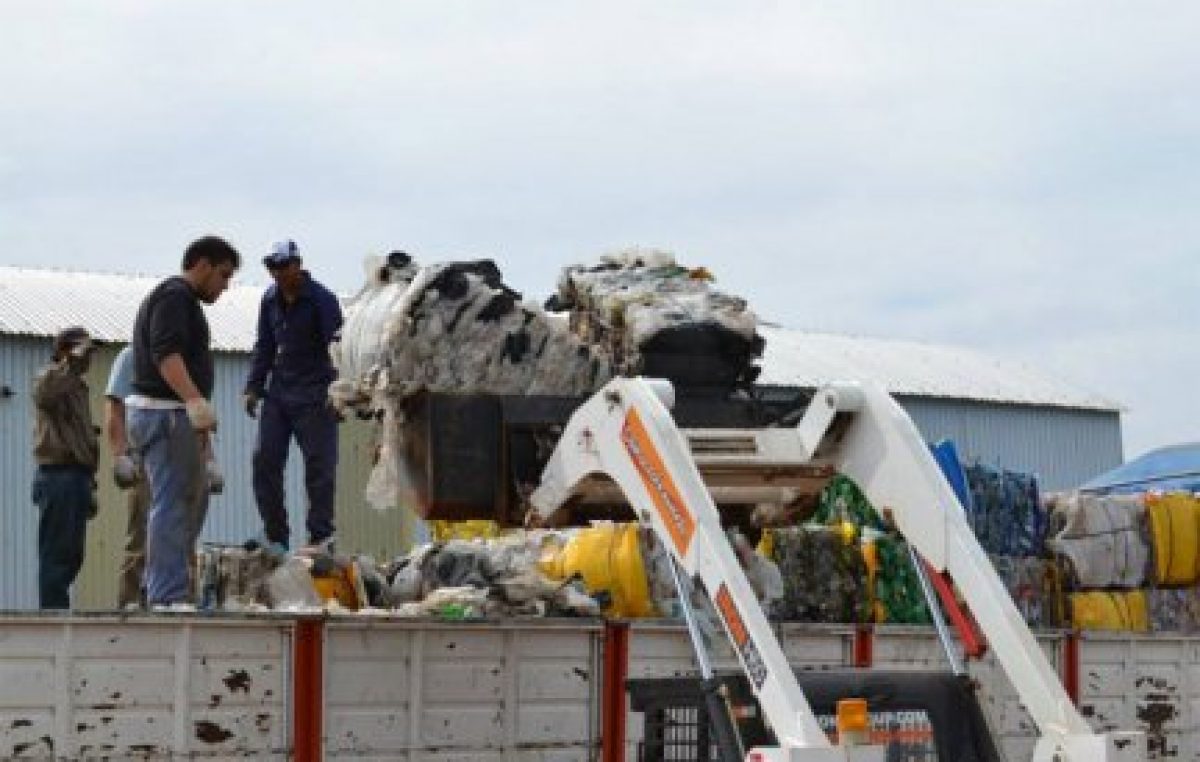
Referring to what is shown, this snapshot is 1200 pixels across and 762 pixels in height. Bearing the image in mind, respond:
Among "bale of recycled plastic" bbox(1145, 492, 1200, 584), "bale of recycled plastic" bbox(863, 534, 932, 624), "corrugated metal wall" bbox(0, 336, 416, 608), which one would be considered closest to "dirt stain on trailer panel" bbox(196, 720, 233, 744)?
"bale of recycled plastic" bbox(863, 534, 932, 624)

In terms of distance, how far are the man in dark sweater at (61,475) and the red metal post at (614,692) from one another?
13.1 feet

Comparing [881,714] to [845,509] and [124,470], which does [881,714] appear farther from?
[845,509]

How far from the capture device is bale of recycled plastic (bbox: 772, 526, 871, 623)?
1500 centimetres

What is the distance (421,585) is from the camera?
11102 millimetres

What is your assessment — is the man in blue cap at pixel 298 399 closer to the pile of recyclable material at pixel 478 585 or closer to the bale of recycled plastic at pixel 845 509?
the pile of recyclable material at pixel 478 585

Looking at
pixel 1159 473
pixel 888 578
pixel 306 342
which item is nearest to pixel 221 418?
pixel 1159 473

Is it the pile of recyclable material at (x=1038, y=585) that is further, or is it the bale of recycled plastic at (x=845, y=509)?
the pile of recyclable material at (x=1038, y=585)

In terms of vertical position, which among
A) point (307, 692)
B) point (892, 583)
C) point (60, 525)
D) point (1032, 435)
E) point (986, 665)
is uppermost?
point (1032, 435)

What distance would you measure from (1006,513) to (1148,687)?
7.11 m

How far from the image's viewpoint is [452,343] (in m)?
9.59

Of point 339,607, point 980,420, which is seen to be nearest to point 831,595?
point 339,607

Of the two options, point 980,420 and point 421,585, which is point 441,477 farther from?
point 980,420

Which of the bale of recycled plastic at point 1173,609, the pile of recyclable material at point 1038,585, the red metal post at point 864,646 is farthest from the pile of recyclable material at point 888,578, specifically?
the red metal post at point 864,646

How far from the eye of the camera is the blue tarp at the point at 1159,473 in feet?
88.2
